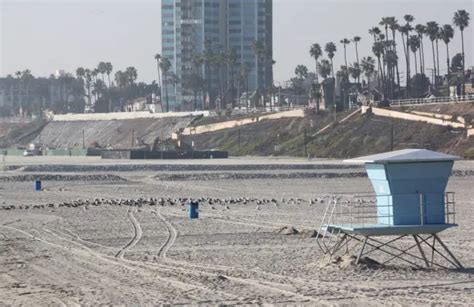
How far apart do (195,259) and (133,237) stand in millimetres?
5524

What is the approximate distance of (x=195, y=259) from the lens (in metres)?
21.8

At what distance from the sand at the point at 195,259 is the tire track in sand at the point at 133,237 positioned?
32 millimetres

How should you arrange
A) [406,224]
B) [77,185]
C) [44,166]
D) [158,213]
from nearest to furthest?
[406,224], [158,213], [77,185], [44,166]

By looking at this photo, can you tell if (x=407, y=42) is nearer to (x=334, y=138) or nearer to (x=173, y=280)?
(x=334, y=138)

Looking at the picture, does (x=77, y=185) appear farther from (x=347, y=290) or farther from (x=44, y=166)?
(x=347, y=290)

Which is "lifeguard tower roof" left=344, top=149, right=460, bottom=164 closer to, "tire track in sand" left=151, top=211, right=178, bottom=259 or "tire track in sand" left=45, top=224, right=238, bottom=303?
"tire track in sand" left=45, top=224, right=238, bottom=303

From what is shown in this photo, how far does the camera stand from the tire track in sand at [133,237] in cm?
2331

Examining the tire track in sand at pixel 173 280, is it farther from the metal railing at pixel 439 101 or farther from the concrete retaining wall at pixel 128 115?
the concrete retaining wall at pixel 128 115

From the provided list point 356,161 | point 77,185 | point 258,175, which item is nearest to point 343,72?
point 258,175

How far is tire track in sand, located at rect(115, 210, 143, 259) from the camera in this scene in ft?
76.5

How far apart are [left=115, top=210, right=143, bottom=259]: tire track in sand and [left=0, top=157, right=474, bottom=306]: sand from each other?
0.03 meters

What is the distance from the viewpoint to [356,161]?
20.3 metres

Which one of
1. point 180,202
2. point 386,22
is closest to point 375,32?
point 386,22

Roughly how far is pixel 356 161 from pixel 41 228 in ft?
41.7
